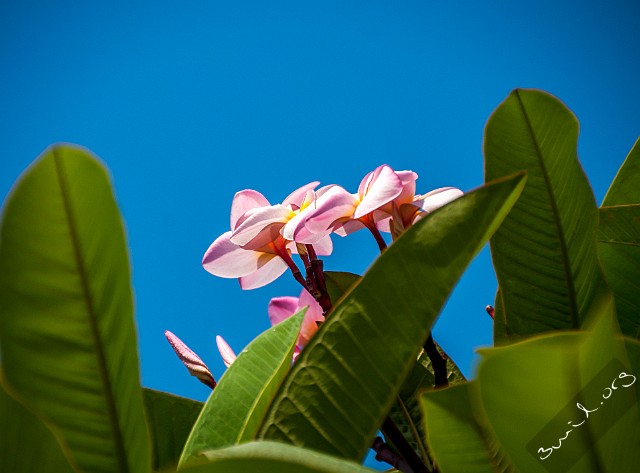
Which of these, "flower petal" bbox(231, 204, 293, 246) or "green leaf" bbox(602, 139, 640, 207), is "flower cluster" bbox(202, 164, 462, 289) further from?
"green leaf" bbox(602, 139, 640, 207)

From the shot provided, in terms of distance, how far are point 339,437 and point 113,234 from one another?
121 millimetres

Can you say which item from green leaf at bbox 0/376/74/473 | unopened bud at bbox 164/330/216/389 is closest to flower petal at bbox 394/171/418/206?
unopened bud at bbox 164/330/216/389

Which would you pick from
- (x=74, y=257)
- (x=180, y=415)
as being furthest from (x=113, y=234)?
(x=180, y=415)

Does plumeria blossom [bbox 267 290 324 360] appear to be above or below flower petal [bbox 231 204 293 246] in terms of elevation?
below

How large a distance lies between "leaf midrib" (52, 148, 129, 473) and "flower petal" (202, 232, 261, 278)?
0.97 ft

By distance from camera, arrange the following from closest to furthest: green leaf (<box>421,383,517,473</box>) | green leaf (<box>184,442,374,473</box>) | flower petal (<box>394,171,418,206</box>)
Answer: green leaf (<box>184,442,374,473</box>) → green leaf (<box>421,383,517,473</box>) → flower petal (<box>394,171,418,206</box>)

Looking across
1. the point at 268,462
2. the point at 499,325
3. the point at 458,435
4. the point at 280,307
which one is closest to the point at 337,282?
the point at 280,307

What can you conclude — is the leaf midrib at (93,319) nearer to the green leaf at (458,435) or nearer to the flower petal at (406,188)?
the green leaf at (458,435)

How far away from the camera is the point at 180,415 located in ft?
1.42

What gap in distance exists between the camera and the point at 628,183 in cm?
49

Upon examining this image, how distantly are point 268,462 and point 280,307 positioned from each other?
375mm

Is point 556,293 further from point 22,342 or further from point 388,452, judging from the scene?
point 22,342

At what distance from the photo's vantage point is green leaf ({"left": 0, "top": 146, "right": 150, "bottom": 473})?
229 millimetres

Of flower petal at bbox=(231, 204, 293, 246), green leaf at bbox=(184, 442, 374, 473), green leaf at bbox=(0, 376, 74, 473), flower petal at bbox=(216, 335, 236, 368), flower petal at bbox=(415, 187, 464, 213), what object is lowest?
flower petal at bbox=(216, 335, 236, 368)
